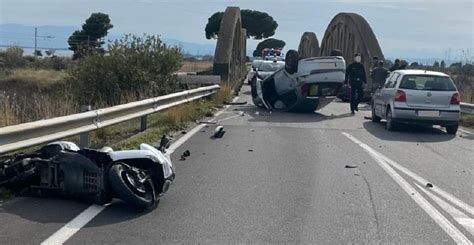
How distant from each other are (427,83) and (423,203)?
33.1 feet

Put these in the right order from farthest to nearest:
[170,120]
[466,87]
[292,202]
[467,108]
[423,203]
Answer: [466,87]
[467,108]
[170,120]
[423,203]
[292,202]

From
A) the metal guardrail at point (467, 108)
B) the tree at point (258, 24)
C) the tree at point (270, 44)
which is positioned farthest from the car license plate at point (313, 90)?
the tree at point (270, 44)

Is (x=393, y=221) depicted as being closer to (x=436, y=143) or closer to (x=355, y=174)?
(x=355, y=174)

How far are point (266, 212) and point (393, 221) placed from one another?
51.3 inches

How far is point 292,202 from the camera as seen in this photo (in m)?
8.43

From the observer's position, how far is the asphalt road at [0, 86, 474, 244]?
6820 millimetres

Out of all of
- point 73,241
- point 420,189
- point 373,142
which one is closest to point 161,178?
point 73,241

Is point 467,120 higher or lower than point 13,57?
higher

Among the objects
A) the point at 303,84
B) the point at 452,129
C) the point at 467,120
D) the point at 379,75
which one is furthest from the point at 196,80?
the point at 452,129

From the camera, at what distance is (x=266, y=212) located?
308 inches

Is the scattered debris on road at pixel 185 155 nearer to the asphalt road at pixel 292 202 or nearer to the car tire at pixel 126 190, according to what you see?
the asphalt road at pixel 292 202

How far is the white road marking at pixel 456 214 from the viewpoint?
758cm

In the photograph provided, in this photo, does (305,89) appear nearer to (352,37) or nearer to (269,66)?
(269,66)

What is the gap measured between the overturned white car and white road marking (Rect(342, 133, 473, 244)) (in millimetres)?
9629
